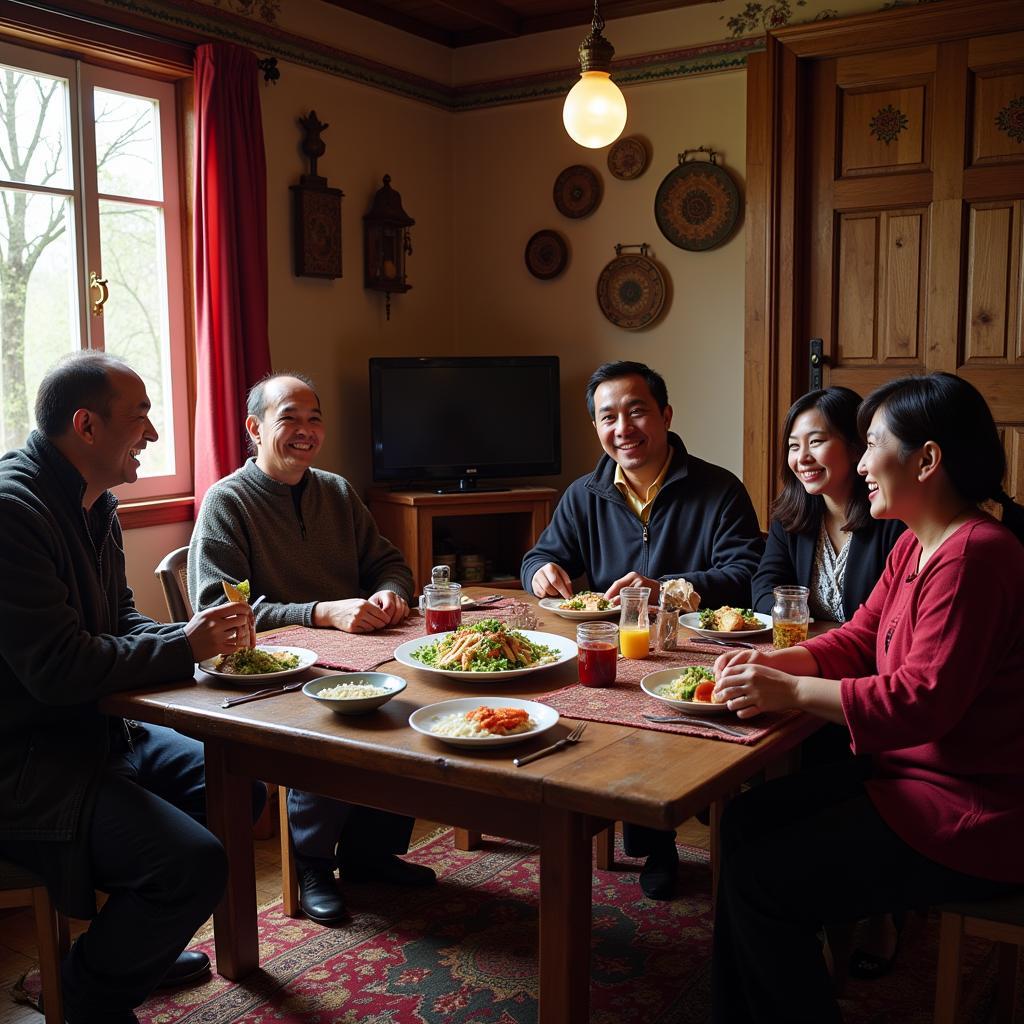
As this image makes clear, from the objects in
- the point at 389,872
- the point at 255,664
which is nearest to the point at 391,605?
the point at 255,664

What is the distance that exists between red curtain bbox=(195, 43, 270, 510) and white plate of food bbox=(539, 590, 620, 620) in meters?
1.68

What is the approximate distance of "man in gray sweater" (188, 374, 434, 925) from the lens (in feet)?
8.38

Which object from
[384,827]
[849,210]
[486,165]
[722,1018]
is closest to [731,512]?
[384,827]

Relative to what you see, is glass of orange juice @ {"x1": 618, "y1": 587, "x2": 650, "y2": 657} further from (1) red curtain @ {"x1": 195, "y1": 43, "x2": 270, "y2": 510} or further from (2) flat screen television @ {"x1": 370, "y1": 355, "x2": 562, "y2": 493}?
(2) flat screen television @ {"x1": 370, "y1": 355, "x2": 562, "y2": 493}

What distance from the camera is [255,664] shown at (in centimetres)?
206

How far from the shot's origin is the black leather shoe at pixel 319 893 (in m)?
2.55

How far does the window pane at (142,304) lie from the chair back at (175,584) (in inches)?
47.8

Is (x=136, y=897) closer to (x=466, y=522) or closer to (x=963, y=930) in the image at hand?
(x=963, y=930)

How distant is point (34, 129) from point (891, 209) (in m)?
2.97

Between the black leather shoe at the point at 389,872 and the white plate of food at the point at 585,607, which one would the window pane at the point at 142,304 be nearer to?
the black leather shoe at the point at 389,872

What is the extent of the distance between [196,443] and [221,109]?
1.17 meters

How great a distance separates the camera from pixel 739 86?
4418 mm

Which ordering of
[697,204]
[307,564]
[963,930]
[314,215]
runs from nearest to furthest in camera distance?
1. [963,930]
2. [307,564]
3. [314,215]
4. [697,204]

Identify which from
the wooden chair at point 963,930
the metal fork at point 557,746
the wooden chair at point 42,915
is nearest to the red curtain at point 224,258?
the wooden chair at point 42,915
